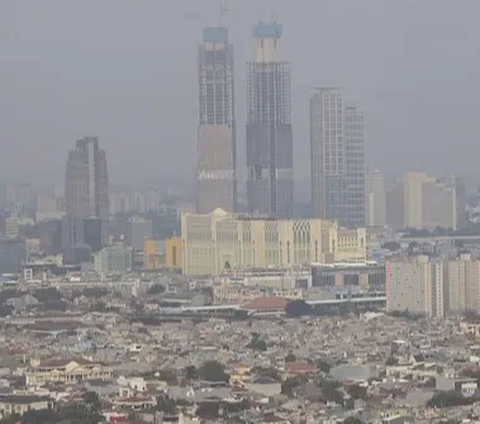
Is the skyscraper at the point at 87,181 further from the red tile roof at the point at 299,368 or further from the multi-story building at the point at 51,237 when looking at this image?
the red tile roof at the point at 299,368

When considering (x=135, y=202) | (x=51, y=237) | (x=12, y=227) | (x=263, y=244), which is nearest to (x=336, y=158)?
(x=135, y=202)

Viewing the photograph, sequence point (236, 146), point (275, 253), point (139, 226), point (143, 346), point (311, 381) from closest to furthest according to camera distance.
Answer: point (311, 381) < point (143, 346) < point (275, 253) < point (139, 226) < point (236, 146)

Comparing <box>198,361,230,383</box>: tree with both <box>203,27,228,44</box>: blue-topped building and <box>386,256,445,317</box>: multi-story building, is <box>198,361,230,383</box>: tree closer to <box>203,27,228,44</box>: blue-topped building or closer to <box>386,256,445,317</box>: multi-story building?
<box>386,256,445,317</box>: multi-story building

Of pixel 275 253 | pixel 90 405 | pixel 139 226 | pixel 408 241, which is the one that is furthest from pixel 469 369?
pixel 139 226

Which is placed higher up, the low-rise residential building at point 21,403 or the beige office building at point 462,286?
the beige office building at point 462,286

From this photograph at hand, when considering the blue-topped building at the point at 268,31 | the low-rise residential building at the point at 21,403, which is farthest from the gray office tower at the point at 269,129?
the low-rise residential building at the point at 21,403

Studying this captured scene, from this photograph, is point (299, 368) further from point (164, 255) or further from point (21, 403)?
point (164, 255)

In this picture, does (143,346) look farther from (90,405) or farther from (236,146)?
(236,146)

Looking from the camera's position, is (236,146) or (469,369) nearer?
(469,369)
